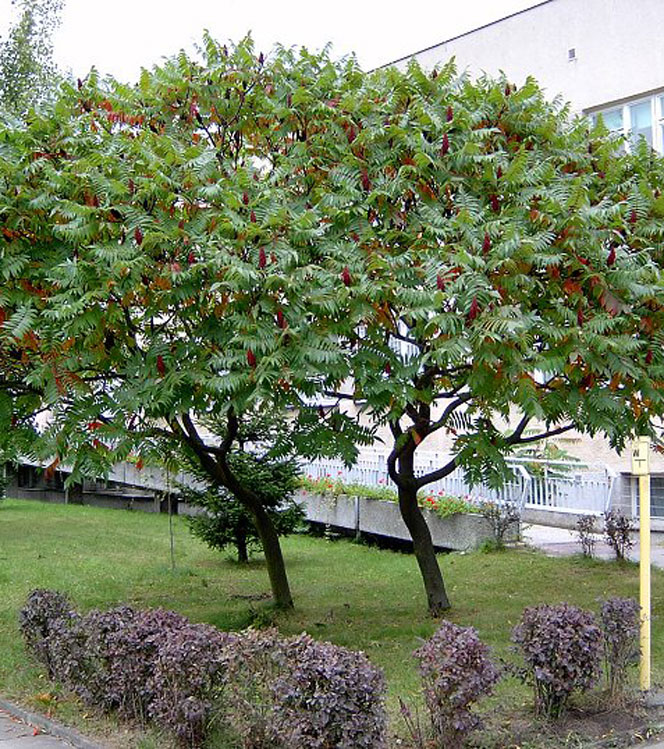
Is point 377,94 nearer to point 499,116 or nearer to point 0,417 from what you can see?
point 499,116

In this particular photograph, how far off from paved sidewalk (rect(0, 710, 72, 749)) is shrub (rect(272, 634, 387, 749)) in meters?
1.86

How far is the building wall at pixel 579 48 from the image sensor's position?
1770 centimetres

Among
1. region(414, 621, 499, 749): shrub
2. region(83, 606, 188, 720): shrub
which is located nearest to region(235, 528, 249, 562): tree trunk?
region(83, 606, 188, 720): shrub

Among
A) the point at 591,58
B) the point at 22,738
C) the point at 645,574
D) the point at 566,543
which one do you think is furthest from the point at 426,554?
the point at 591,58

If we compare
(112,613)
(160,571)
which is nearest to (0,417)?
(112,613)

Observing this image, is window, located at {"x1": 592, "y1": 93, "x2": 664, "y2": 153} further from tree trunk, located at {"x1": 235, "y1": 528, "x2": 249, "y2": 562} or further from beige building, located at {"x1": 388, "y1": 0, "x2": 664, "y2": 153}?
tree trunk, located at {"x1": 235, "y1": 528, "x2": 249, "y2": 562}

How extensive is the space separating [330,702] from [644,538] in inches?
105

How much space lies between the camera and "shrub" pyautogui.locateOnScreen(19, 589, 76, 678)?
7688 millimetres

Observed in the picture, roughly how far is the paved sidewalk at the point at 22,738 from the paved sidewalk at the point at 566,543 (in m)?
9.32

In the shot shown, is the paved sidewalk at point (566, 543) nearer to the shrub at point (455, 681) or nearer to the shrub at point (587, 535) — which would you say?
the shrub at point (587, 535)

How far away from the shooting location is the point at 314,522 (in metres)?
19.4

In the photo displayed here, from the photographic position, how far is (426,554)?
34.8 feet

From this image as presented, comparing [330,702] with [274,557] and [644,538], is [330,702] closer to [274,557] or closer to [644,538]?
[644,538]

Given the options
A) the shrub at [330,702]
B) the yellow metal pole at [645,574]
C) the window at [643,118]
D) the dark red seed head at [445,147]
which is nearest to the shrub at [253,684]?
the shrub at [330,702]
